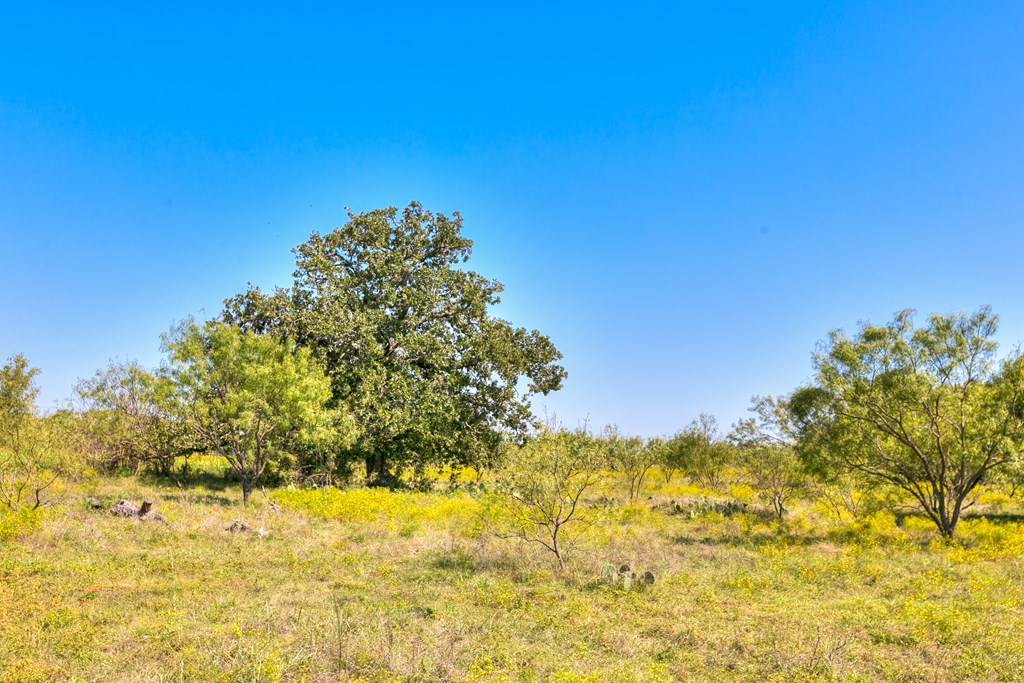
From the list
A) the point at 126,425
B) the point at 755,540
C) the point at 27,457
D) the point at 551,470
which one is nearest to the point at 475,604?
the point at 551,470

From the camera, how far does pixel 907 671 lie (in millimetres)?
9484

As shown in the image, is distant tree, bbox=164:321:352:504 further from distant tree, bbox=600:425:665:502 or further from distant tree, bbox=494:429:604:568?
distant tree, bbox=600:425:665:502

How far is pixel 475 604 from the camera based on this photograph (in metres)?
13.2

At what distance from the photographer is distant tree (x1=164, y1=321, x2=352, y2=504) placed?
26.2 meters

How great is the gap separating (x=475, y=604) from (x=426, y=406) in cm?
2158

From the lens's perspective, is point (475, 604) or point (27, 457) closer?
point (475, 604)

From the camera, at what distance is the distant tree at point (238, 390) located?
26.2 metres

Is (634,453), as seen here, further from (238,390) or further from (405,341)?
(238,390)

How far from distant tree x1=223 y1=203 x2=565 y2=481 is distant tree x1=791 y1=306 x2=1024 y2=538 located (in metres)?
19.1

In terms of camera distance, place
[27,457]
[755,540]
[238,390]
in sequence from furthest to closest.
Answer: [238,390] → [755,540] → [27,457]

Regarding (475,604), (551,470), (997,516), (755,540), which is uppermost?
(551,470)

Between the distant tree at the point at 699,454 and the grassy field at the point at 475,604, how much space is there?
1995cm

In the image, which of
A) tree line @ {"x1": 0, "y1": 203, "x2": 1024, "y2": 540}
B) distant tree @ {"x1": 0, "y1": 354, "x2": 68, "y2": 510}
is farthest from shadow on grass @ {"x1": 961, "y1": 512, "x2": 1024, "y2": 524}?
distant tree @ {"x1": 0, "y1": 354, "x2": 68, "y2": 510}

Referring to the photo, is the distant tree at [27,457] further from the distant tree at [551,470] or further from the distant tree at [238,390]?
the distant tree at [551,470]
